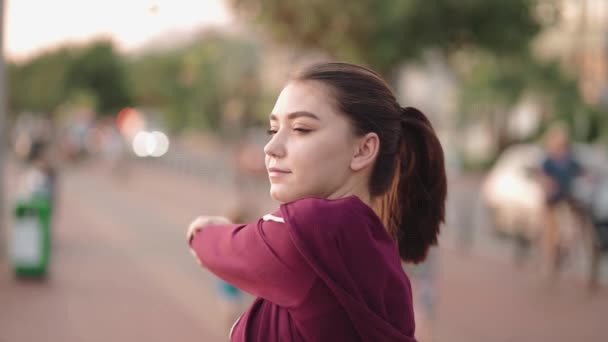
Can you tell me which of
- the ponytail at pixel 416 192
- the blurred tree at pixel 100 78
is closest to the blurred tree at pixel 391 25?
the ponytail at pixel 416 192

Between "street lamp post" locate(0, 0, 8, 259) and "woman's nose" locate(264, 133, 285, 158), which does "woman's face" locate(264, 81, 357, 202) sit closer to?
"woman's nose" locate(264, 133, 285, 158)

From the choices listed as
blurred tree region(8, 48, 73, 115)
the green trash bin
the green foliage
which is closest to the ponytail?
the green trash bin

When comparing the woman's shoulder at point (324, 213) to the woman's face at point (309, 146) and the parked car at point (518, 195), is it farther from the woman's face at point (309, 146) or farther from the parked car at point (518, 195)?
the parked car at point (518, 195)

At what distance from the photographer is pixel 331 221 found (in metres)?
1.85

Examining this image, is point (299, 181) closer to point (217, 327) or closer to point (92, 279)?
point (217, 327)

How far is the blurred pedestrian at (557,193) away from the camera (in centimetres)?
1170

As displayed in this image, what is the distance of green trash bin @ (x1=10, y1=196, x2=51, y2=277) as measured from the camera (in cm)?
1163

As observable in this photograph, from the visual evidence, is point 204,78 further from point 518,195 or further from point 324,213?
point 324,213

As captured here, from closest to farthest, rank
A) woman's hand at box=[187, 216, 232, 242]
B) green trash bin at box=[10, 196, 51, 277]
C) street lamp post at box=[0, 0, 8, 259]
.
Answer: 1. woman's hand at box=[187, 216, 232, 242]
2. green trash bin at box=[10, 196, 51, 277]
3. street lamp post at box=[0, 0, 8, 259]

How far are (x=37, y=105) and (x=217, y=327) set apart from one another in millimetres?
75668

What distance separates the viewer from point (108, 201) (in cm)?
2416

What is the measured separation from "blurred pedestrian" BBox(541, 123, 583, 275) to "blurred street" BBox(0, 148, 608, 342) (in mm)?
432

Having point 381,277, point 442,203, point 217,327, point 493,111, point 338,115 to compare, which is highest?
point 493,111

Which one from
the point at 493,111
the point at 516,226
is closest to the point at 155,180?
the point at 493,111
